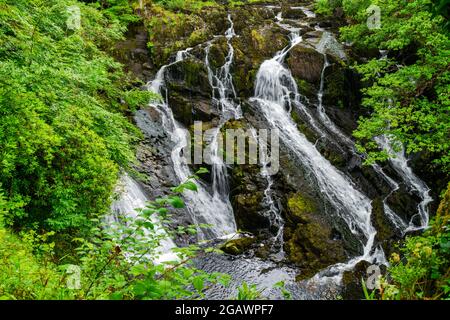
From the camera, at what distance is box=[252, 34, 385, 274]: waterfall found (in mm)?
11188

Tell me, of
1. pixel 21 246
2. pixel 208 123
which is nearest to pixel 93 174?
pixel 21 246

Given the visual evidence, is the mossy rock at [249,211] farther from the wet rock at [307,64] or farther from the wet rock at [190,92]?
the wet rock at [307,64]

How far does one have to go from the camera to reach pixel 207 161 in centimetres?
1288

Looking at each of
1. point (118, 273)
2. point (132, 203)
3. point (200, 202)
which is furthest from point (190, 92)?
point (118, 273)

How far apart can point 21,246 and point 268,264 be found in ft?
22.8

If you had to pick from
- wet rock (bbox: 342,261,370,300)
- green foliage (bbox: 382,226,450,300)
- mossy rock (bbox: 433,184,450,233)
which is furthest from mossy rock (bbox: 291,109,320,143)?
green foliage (bbox: 382,226,450,300)

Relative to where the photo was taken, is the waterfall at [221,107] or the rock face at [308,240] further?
the waterfall at [221,107]

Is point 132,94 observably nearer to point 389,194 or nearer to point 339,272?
point 339,272

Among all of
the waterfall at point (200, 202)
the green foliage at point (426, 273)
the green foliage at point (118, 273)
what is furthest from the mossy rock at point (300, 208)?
the green foliage at point (118, 273)

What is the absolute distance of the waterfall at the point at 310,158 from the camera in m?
11.2

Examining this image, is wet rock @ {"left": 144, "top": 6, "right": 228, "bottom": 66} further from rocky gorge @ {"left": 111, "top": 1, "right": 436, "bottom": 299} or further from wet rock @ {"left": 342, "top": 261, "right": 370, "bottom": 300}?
wet rock @ {"left": 342, "top": 261, "right": 370, "bottom": 300}
